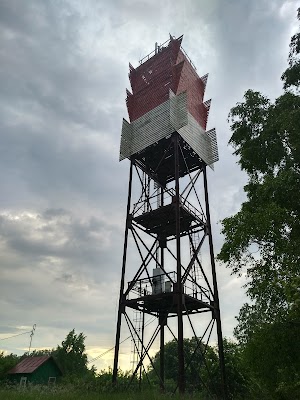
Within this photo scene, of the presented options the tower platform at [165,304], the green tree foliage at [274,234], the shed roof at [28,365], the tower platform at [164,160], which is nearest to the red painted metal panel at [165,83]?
the tower platform at [164,160]

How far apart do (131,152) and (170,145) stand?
2.47m

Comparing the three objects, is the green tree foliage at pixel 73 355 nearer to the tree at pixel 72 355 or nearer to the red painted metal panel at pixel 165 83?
the tree at pixel 72 355

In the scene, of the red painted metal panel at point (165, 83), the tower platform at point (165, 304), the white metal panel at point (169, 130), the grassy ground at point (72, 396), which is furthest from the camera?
the red painted metal panel at point (165, 83)

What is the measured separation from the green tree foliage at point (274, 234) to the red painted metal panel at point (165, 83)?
307 inches

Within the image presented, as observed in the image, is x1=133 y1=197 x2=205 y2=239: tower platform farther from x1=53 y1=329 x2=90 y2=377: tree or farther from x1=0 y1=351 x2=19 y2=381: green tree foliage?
x1=53 y1=329 x2=90 y2=377: tree

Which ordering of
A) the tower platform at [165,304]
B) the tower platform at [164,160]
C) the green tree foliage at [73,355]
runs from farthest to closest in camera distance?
the green tree foliage at [73,355]
the tower platform at [164,160]
the tower platform at [165,304]

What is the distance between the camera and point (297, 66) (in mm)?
14570

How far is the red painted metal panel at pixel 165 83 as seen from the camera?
22214 millimetres

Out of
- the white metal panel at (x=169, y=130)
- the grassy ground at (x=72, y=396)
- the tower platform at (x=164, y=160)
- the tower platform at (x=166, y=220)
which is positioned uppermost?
the white metal panel at (x=169, y=130)

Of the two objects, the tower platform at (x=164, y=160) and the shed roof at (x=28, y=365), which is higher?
the tower platform at (x=164, y=160)

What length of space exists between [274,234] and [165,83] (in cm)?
1278

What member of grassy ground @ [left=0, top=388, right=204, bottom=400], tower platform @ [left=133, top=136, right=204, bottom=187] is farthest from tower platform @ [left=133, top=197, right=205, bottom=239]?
grassy ground @ [left=0, top=388, right=204, bottom=400]

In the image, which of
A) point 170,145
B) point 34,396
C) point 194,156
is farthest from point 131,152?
point 34,396

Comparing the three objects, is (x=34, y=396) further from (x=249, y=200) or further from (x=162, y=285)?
(x=249, y=200)
